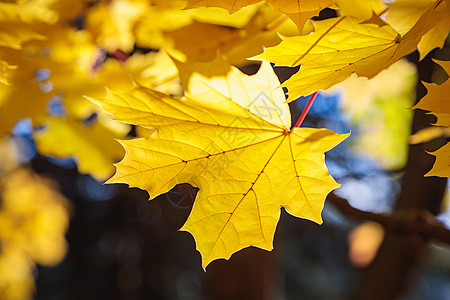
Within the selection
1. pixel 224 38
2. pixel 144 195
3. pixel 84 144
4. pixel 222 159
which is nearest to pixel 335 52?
pixel 222 159

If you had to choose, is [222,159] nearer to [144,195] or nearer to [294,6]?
[294,6]

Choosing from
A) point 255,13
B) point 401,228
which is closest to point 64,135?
point 255,13

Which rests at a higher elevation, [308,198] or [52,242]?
[308,198]

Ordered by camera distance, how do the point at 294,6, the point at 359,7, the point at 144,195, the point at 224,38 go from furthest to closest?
1. the point at 144,195
2. the point at 224,38
3. the point at 359,7
4. the point at 294,6

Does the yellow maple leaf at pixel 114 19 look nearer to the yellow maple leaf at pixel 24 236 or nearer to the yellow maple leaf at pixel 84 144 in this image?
the yellow maple leaf at pixel 84 144

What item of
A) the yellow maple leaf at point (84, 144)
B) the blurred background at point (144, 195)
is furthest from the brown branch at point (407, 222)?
the yellow maple leaf at point (84, 144)

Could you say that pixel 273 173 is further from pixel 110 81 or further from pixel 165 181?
pixel 110 81
